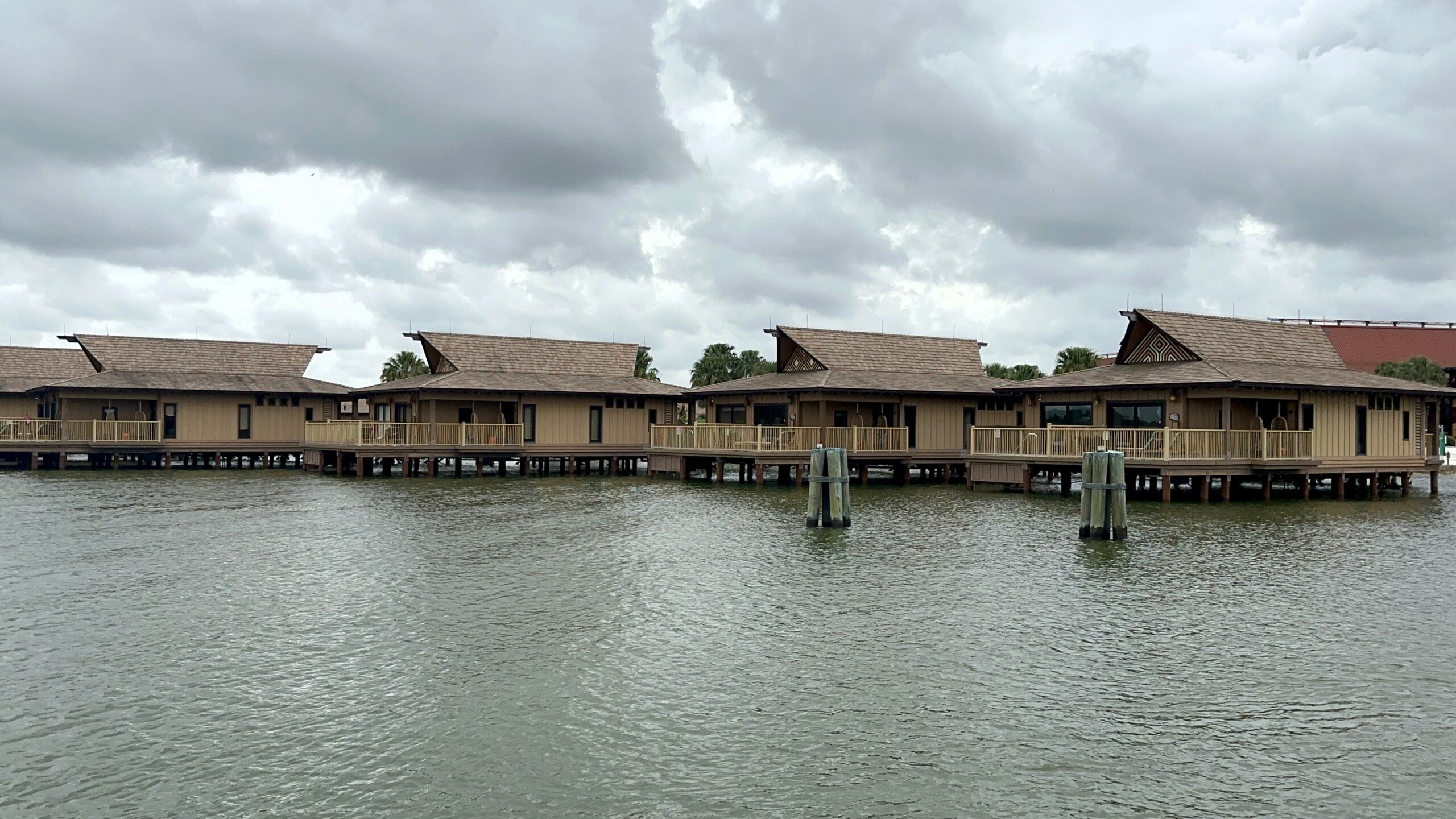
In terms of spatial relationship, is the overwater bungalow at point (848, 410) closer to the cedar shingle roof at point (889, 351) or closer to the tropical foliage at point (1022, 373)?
the cedar shingle roof at point (889, 351)

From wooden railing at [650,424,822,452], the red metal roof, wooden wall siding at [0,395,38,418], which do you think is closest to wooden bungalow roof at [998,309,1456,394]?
wooden railing at [650,424,822,452]

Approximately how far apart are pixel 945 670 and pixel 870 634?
1.96 metres

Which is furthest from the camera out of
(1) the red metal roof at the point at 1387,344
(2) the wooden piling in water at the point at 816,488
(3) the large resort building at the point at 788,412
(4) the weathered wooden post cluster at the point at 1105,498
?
(1) the red metal roof at the point at 1387,344

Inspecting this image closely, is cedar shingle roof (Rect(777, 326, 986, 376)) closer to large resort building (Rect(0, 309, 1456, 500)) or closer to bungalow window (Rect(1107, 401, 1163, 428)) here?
large resort building (Rect(0, 309, 1456, 500))

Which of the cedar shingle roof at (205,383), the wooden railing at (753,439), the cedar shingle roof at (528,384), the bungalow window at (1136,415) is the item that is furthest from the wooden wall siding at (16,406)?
the bungalow window at (1136,415)

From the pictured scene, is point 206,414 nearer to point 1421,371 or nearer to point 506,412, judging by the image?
point 506,412

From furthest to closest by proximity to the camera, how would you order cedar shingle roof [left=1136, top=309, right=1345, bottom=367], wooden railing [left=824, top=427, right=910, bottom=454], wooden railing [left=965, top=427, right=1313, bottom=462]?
1. wooden railing [left=824, top=427, right=910, bottom=454]
2. cedar shingle roof [left=1136, top=309, right=1345, bottom=367]
3. wooden railing [left=965, top=427, right=1313, bottom=462]

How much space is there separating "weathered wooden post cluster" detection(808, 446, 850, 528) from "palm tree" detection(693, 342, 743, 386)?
53.9 metres

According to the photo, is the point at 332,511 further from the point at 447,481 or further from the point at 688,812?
the point at 688,812

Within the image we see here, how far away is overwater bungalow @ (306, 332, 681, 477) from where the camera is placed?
1789 inches

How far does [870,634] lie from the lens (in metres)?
15.2

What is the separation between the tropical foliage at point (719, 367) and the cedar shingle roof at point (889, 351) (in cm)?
2973

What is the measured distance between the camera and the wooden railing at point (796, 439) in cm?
4188

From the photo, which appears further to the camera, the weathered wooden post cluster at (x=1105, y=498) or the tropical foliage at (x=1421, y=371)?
the tropical foliage at (x=1421, y=371)
